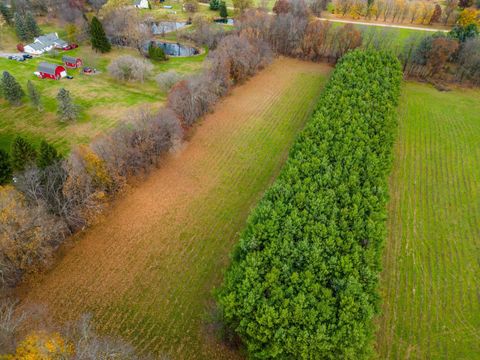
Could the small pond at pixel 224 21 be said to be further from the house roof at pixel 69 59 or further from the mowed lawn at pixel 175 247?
the mowed lawn at pixel 175 247

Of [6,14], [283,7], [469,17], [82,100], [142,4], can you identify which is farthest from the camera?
[142,4]

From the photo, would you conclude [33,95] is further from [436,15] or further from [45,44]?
[436,15]

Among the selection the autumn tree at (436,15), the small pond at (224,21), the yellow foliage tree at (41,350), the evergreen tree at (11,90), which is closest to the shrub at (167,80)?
the evergreen tree at (11,90)

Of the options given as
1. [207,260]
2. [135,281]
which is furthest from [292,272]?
[135,281]

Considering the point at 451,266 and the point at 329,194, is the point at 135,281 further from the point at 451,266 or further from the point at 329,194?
the point at 451,266

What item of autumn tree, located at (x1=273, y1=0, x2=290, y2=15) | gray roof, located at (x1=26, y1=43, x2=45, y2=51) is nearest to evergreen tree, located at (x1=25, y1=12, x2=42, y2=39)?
gray roof, located at (x1=26, y1=43, x2=45, y2=51)

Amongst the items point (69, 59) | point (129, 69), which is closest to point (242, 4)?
point (129, 69)
